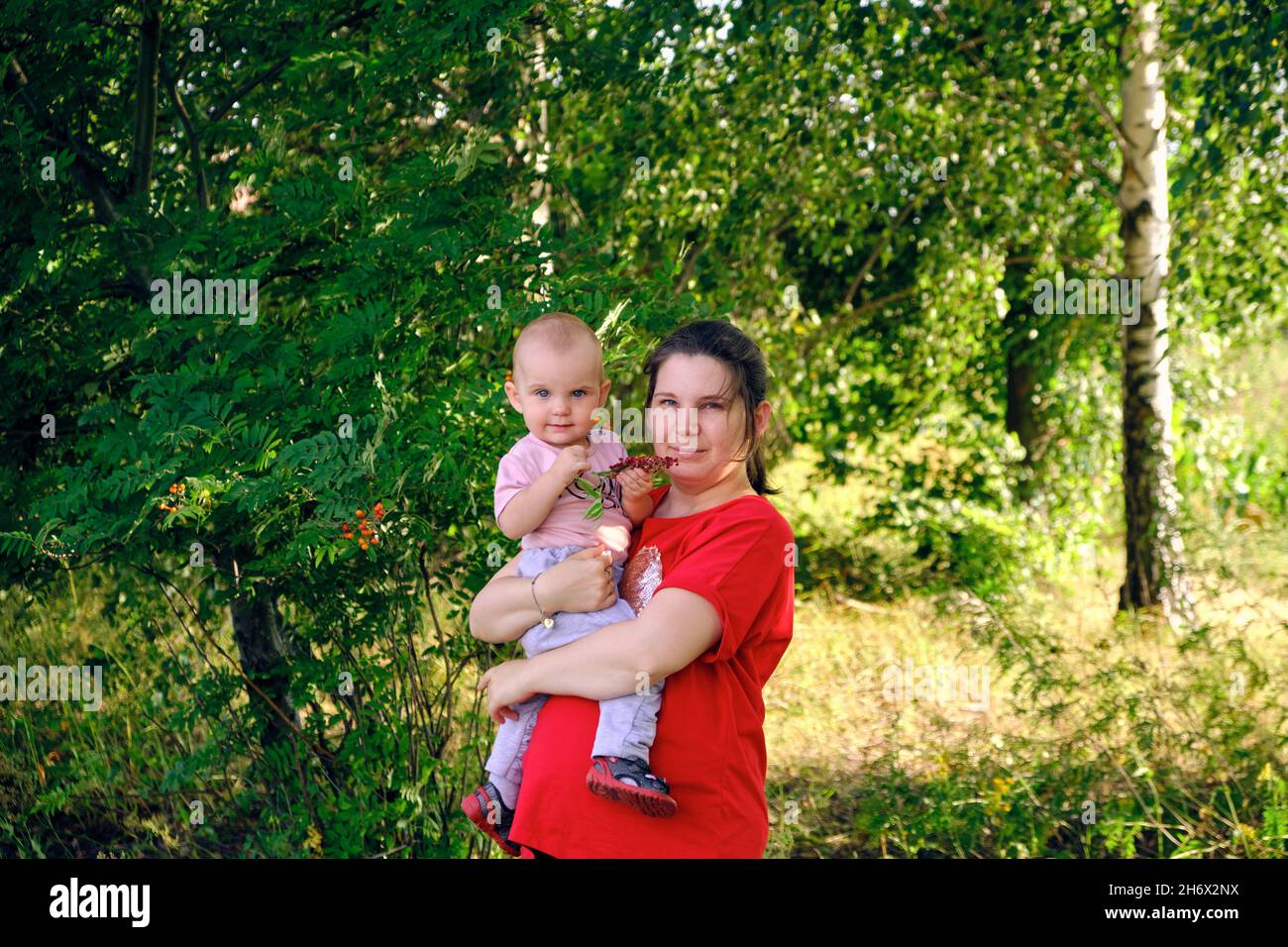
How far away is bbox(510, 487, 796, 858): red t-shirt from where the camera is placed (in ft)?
6.82

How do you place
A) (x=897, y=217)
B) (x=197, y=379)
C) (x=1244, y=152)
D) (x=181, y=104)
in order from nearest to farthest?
(x=197, y=379)
(x=181, y=104)
(x=1244, y=152)
(x=897, y=217)

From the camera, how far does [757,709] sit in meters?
2.22

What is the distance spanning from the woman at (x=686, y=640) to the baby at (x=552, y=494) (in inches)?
2.0

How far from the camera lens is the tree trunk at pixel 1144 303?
6.89 meters

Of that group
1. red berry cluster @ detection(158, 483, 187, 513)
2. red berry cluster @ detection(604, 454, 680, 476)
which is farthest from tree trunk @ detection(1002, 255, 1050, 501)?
red berry cluster @ detection(604, 454, 680, 476)

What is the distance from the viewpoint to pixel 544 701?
227 centimetres

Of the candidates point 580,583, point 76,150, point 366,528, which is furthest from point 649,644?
point 76,150

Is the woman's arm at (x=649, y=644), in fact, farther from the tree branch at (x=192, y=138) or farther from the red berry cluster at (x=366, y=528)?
the tree branch at (x=192, y=138)

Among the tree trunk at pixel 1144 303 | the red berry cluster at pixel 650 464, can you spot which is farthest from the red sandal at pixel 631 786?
the tree trunk at pixel 1144 303

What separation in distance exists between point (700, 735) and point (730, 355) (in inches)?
26.3

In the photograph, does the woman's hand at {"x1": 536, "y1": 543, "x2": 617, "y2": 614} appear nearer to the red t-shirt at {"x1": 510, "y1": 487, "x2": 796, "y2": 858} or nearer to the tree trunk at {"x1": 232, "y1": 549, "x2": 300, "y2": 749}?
the red t-shirt at {"x1": 510, "y1": 487, "x2": 796, "y2": 858}
